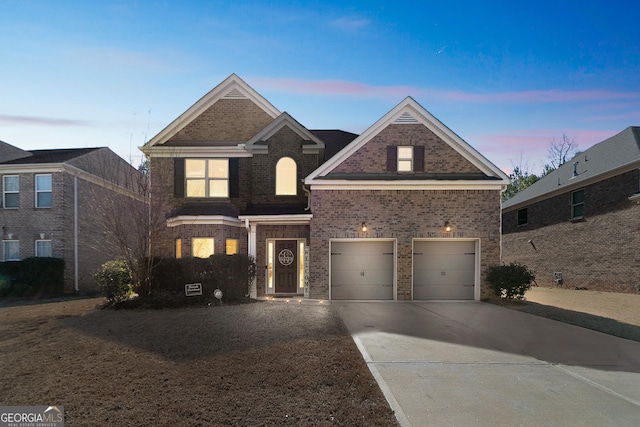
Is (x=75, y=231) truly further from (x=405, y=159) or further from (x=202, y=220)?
(x=405, y=159)

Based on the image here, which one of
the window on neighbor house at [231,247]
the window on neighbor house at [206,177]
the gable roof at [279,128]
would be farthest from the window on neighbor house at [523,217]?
the window on neighbor house at [206,177]

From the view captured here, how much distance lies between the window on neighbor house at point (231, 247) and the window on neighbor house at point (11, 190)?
38.2 feet

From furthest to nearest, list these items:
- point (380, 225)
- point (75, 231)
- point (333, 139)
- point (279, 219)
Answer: point (333, 139)
point (75, 231)
point (279, 219)
point (380, 225)

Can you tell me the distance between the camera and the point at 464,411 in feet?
13.8

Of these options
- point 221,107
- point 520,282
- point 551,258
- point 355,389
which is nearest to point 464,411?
point 355,389

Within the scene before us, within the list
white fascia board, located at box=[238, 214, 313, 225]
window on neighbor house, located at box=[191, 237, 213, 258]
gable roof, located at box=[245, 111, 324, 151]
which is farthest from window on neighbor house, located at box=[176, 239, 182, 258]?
→ gable roof, located at box=[245, 111, 324, 151]

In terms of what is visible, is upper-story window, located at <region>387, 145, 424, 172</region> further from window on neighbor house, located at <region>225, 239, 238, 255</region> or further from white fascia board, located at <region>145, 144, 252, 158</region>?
window on neighbor house, located at <region>225, 239, 238, 255</region>

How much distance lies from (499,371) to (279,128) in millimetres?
11806

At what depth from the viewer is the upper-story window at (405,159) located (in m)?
13.0

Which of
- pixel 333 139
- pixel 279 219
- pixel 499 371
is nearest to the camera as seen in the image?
pixel 499 371

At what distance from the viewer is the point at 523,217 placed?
24547 millimetres

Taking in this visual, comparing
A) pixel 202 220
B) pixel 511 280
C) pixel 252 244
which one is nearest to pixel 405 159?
pixel 511 280

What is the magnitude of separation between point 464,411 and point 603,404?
6.49 ft

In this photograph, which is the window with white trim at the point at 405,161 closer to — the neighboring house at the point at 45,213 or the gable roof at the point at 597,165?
the gable roof at the point at 597,165
